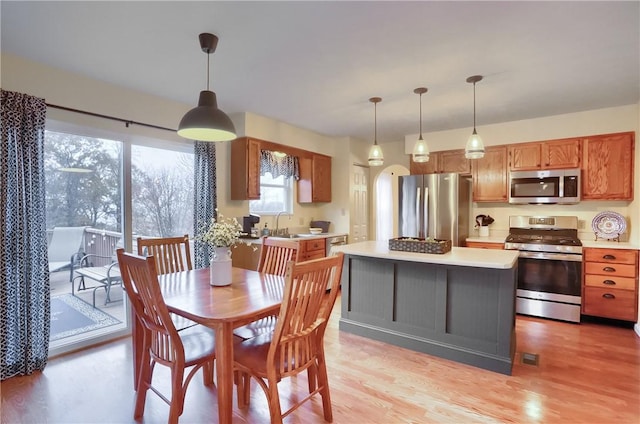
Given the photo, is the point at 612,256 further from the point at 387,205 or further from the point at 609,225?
the point at 387,205

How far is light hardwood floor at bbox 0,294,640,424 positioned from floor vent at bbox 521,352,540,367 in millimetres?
51

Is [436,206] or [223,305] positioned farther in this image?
[436,206]

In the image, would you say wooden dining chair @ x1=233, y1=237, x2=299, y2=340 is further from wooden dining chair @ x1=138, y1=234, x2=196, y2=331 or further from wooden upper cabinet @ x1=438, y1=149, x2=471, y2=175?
wooden upper cabinet @ x1=438, y1=149, x2=471, y2=175

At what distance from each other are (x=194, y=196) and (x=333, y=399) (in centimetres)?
266

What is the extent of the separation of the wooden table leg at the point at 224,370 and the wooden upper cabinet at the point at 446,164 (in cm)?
419

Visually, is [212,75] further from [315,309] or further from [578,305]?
[578,305]

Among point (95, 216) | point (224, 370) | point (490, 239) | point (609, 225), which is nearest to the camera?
point (224, 370)

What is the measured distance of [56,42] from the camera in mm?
2326

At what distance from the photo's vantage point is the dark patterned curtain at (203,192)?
3766 mm

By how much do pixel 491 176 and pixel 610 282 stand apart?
1808 millimetres

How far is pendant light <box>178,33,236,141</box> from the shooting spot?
1996mm

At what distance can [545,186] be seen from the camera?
13.6 feet

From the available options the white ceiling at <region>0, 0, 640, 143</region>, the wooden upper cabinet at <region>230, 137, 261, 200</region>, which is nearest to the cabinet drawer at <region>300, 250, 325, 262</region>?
the wooden upper cabinet at <region>230, 137, 261, 200</region>

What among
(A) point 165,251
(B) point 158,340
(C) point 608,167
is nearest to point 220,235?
(B) point 158,340
